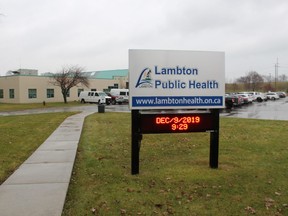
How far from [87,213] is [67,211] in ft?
0.95

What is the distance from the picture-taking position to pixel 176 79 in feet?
21.4

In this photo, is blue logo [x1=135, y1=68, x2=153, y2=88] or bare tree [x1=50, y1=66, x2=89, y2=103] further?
bare tree [x1=50, y1=66, x2=89, y2=103]

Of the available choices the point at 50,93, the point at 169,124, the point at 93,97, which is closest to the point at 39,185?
the point at 169,124

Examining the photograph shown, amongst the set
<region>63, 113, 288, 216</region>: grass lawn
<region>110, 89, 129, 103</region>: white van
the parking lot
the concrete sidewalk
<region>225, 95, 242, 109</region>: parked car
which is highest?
<region>110, 89, 129, 103</region>: white van

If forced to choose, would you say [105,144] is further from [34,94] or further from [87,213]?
[34,94]

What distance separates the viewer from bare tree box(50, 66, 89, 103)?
49.4 m

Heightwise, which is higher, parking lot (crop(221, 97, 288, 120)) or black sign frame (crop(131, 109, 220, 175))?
black sign frame (crop(131, 109, 220, 175))

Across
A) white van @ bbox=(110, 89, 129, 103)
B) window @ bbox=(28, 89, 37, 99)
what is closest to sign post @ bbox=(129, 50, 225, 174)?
white van @ bbox=(110, 89, 129, 103)

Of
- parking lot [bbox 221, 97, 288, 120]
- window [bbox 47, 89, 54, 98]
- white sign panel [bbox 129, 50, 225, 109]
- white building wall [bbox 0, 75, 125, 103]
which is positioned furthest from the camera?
window [bbox 47, 89, 54, 98]

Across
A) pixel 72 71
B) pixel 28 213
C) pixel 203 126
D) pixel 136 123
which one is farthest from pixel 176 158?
pixel 72 71

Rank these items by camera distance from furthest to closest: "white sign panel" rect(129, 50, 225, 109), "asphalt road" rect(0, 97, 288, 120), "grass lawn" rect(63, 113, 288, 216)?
"asphalt road" rect(0, 97, 288, 120) < "white sign panel" rect(129, 50, 225, 109) < "grass lawn" rect(63, 113, 288, 216)

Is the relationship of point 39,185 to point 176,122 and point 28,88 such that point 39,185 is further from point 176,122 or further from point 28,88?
point 28,88

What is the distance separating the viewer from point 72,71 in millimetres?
52656

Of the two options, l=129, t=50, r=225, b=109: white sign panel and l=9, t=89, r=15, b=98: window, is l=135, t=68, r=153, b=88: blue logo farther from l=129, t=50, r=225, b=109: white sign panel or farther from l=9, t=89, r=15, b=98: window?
l=9, t=89, r=15, b=98: window
